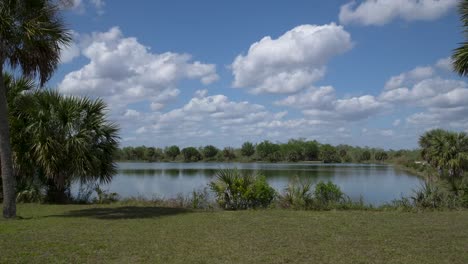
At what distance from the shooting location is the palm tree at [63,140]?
1391 centimetres

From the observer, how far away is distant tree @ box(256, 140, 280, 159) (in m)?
102

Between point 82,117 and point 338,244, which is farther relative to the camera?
point 82,117

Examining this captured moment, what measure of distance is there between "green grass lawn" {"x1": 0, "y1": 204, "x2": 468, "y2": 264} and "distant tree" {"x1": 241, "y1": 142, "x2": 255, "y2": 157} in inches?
3662

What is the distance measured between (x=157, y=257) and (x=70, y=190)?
10195 mm

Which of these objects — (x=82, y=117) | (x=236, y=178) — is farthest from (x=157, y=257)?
(x=82, y=117)

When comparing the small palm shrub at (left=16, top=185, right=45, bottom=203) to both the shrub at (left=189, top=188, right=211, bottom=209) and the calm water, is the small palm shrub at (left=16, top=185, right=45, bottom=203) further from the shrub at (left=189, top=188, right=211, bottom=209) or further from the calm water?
the shrub at (left=189, top=188, right=211, bottom=209)

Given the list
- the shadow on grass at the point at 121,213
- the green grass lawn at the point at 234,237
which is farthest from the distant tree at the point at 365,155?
the shadow on grass at the point at 121,213

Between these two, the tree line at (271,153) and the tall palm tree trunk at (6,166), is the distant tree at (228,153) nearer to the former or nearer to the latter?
the tree line at (271,153)

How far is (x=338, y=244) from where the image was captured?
753cm

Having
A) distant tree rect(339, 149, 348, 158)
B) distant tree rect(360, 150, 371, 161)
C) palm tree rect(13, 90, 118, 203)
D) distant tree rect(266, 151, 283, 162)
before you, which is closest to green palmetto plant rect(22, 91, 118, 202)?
palm tree rect(13, 90, 118, 203)

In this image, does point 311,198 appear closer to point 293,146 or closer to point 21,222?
point 21,222

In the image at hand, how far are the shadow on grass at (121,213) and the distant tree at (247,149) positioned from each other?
303ft

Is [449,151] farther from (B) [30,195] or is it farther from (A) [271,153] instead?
(A) [271,153]

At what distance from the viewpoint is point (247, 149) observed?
10550 centimetres
